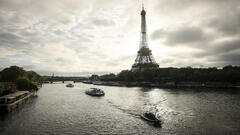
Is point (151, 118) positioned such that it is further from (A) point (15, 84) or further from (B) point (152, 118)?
(A) point (15, 84)

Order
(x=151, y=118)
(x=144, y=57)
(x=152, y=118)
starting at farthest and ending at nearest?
(x=144, y=57), (x=151, y=118), (x=152, y=118)

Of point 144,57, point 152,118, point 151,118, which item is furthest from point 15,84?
point 144,57

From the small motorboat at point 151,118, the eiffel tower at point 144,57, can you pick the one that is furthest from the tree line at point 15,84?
the eiffel tower at point 144,57

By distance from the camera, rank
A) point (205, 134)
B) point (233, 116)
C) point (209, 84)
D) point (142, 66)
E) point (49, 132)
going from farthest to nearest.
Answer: point (142, 66) < point (209, 84) < point (233, 116) < point (49, 132) < point (205, 134)

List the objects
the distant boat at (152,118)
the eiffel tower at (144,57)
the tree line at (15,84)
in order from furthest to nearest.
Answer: the eiffel tower at (144,57)
the tree line at (15,84)
the distant boat at (152,118)

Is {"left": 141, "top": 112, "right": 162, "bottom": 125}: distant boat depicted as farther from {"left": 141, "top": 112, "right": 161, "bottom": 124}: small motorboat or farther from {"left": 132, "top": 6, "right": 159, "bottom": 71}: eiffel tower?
{"left": 132, "top": 6, "right": 159, "bottom": 71}: eiffel tower

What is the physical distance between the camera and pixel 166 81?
127125 millimetres

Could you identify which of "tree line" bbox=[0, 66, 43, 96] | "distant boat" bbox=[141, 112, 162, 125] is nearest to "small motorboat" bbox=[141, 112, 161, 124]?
"distant boat" bbox=[141, 112, 162, 125]

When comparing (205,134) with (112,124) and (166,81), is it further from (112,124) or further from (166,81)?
(166,81)

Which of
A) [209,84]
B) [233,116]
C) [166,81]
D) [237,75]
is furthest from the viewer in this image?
[166,81]

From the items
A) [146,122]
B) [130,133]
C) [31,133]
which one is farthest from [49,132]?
[146,122]

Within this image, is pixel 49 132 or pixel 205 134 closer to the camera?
pixel 205 134

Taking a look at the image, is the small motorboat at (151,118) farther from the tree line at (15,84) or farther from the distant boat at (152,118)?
the tree line at (15,84)

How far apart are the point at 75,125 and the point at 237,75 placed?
11010 cm
